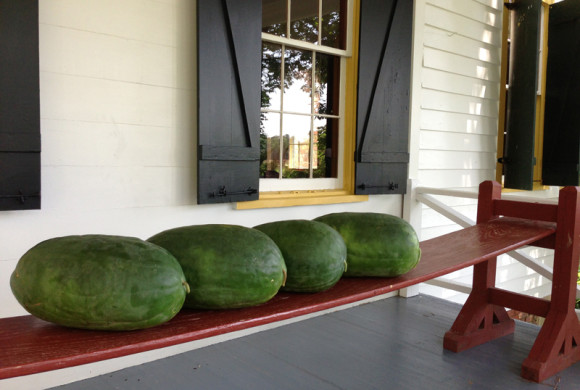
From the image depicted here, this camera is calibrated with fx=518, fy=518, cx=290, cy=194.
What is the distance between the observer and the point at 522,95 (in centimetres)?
506

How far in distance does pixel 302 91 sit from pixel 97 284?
2848 mm

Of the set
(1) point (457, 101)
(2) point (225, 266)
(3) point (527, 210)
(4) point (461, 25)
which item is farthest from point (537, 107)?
(2) point (225, 266)

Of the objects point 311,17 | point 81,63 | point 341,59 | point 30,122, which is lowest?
point 30,122

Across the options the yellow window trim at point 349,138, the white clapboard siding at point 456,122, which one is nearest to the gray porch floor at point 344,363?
the yellow window trim at point 349,138

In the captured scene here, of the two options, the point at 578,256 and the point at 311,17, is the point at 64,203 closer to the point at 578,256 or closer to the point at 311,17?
the point at 311,17

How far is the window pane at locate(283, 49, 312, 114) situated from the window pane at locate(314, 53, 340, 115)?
0.31 ft

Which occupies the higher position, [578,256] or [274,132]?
[274,132]

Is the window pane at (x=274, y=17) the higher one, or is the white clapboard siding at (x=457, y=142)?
the window pane at (x=274, y=17)

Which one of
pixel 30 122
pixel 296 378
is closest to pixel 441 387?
pixel 296 378

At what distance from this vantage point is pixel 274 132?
3.56 meters

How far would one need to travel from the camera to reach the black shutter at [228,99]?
9.56 feet

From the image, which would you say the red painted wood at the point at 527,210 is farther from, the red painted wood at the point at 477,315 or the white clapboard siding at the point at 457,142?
the white clapboard siding at the point at 457,142

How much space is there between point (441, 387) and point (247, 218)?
1498 mm

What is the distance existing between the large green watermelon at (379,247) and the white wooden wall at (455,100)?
2779mm
